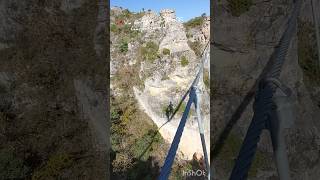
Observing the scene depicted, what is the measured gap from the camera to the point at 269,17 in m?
1.91

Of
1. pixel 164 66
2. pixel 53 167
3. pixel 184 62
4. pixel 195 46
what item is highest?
pixel 195 46

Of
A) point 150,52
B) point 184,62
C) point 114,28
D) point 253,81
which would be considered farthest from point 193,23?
point 253,81

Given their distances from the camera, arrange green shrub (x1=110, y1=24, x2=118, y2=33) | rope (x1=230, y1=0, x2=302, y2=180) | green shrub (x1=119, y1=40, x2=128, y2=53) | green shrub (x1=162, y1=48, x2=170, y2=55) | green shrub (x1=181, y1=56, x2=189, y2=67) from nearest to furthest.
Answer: rope (x1=230, y1=0, x2=302, y2=180) < green shrub (x1=181, y1=56, x2=189, y2=67) < green shrub (x1=162, y1=48, x2=170, y2=55) < green shrub (x1=119, y1=40, x2=128, y2=53) < green shrub (x1=110, y1=24, x2=118, y2=33)

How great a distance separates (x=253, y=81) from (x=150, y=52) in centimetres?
1676

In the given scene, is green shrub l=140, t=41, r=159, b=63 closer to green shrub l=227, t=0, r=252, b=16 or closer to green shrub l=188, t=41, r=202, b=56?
green shrub l=188, t=41, r=202, b=56

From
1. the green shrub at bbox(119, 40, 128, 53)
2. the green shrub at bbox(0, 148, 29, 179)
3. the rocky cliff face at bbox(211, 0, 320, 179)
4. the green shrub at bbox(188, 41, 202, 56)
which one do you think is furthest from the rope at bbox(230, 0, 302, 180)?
the green shrub at bbox(119, 40, 128, 53)

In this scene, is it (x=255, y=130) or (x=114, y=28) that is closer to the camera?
(x=255, y=130)

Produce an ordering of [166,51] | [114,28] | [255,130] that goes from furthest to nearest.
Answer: [114,28], [166,51], [255,130]

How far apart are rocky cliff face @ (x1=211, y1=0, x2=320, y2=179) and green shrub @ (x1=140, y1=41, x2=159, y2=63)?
650 inches

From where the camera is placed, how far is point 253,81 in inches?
75.4

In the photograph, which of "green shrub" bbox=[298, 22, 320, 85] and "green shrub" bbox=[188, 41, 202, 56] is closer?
"green shrub" bbox=[298, 22, 320, 85]

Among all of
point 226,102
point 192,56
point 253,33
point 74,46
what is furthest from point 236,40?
point 192,56

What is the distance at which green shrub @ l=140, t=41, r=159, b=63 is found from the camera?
1845 centimetres

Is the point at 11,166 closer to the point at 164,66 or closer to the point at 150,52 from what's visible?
the point at 164,66
